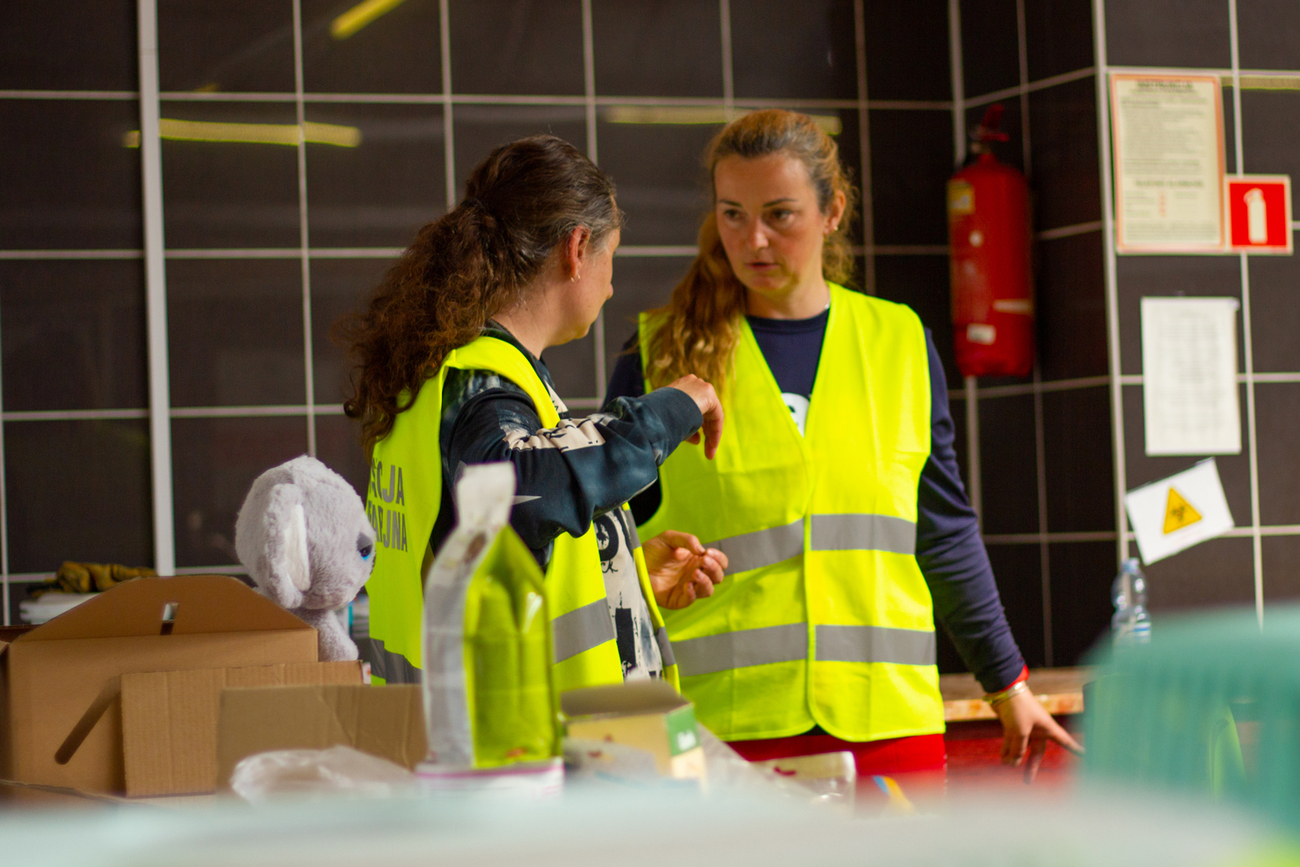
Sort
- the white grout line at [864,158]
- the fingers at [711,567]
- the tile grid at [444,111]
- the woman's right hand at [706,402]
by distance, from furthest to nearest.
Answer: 1. the white grout line at [864,158]
2. the tile grid at [444,111]
3. the fingers at [711,567]
4. the woman's right hand at [706,402]

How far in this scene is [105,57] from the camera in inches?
125

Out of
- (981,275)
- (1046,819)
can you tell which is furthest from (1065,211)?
(1046,819)

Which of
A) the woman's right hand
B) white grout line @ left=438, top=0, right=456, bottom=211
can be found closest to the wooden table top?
the woman's right hand

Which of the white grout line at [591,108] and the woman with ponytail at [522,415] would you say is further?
the white grout line at [591,108]

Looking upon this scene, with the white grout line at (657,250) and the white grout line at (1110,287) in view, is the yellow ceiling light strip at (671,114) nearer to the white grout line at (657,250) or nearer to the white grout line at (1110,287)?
the white grout line at (657,250)

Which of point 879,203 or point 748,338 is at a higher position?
point 879,203

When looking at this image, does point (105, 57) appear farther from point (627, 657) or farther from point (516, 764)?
point (516, 764)

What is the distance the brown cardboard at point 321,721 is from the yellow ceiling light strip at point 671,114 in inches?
107

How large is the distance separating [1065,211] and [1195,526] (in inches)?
33.5

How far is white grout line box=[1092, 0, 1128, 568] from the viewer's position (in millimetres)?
2996

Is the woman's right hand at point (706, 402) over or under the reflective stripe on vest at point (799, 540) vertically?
over

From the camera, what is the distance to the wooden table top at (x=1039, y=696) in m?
2.58

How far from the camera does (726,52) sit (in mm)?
3469

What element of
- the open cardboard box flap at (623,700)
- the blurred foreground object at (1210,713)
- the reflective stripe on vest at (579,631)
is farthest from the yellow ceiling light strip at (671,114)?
the blurred foreground object at (1210,713)
